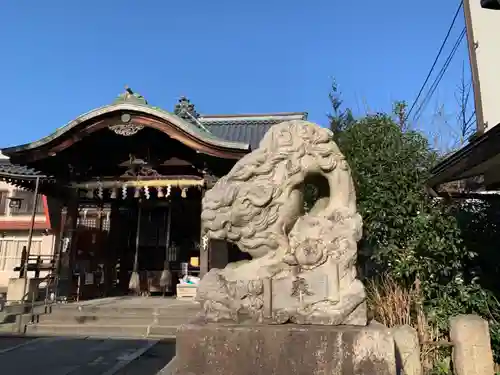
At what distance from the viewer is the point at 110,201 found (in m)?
12.3

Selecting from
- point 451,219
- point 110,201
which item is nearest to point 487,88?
point 451,219

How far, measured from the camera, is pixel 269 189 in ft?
10.4

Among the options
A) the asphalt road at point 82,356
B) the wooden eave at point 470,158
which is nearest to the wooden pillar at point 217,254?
the asphalt road at point 82,356

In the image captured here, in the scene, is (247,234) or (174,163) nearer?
(247,234)

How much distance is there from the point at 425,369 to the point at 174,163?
7839mm

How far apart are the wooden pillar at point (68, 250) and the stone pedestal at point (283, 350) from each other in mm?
8352

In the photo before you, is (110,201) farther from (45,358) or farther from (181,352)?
Result: (181,352)

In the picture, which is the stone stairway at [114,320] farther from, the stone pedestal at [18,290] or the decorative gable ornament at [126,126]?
the decorative gable ornament at [126,126]

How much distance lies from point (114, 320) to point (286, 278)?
6.46 meters

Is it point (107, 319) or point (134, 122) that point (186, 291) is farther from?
point (134, 122)

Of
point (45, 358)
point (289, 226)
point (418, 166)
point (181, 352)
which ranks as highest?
point (418, 166)

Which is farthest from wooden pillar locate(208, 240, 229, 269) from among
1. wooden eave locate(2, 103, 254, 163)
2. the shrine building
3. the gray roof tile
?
the gray roof tile

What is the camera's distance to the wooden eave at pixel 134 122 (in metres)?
9.02

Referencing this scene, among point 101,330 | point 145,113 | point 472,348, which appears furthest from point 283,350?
point 145,113
